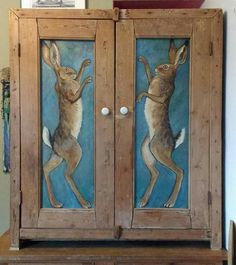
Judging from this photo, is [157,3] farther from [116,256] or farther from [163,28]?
[116,256]

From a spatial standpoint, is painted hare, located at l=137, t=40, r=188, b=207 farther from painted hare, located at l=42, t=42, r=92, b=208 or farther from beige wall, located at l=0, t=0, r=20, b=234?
beige wall, located at l=0, t=0, r=20, b=234

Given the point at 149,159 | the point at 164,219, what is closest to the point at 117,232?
the point at 164,219

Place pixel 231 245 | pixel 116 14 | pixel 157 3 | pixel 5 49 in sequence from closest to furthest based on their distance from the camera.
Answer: pixel 231 245 → pixel 116 14 → pixel 5 49 → pixel 157 3

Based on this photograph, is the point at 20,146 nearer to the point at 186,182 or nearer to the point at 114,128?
the point at 114,128

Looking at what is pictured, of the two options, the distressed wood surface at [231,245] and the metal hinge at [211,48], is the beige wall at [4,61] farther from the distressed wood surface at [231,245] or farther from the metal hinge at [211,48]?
the distressed wood surface at [231,245]

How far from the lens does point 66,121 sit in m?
1.81

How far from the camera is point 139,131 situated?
5.94 ft

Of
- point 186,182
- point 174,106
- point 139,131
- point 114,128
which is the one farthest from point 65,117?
point 186,182

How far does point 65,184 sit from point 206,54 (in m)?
0.89

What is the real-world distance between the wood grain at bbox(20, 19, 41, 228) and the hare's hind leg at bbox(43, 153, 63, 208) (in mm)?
38

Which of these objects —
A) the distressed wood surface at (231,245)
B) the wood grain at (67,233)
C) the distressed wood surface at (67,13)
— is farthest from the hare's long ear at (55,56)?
the distressed wood surface at (231,245)

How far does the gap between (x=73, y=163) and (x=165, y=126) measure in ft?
1.52

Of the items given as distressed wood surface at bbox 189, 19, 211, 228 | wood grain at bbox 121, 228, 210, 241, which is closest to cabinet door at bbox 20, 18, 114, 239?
wood grain at bbox 121, 228, 210, 241

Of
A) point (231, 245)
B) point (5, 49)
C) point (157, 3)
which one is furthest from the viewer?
point (157, 3)
